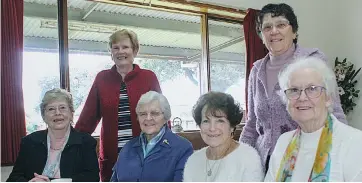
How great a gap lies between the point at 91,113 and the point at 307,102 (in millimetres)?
1329

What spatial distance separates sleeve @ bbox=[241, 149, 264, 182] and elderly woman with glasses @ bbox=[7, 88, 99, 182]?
88 cm

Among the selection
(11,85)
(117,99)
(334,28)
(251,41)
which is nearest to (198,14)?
(251,41)

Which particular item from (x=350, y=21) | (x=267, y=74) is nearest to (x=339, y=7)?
(x=350, y=21)

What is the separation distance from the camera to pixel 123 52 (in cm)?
217

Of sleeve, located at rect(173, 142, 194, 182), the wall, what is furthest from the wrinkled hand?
the wall

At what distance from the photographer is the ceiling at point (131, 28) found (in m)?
3.43

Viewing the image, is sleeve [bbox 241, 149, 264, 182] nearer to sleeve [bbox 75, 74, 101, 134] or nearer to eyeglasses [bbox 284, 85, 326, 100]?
eyeglasses [bbox 284, 85, 326, 100]

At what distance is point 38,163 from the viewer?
201 cm

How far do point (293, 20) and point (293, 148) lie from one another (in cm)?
66

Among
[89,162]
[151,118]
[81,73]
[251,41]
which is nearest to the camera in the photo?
[151,118]

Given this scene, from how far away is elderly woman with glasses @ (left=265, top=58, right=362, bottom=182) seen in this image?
1.25m

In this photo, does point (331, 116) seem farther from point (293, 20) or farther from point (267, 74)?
point (293, 20)

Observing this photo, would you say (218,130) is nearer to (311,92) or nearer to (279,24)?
(311,92)

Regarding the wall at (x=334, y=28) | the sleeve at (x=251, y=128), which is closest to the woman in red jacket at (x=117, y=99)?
the sleeve at (x=251, y=128)
